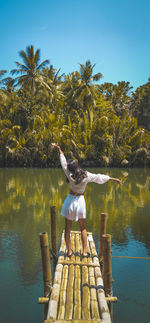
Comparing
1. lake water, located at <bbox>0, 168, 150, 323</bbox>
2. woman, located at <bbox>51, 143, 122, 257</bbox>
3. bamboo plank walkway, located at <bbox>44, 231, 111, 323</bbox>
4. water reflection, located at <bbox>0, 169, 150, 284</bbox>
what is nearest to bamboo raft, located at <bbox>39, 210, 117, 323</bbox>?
bamboo plank walkway, located at <bbox>44, 231, 111, 323</bbox>

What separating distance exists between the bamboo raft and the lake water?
32.9 inches

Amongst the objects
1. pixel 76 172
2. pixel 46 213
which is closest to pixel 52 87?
pixel 46 213

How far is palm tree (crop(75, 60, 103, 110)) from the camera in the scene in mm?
30547

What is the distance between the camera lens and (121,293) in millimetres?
4926

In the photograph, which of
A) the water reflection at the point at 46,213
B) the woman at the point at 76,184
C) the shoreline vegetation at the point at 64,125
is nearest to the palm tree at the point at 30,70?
the shoreline vegetation at the point at 64,125

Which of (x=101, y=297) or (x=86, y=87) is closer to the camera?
(x=101, y=297)

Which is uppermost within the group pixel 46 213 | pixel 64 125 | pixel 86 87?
pixel 86 87

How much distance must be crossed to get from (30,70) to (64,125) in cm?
692

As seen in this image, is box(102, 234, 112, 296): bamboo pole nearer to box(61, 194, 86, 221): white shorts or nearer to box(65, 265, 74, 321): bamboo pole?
box(65, 265, 74, 321): bamboo pole

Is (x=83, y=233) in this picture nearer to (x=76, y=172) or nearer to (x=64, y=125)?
(x=76, y=172)

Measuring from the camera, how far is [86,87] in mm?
30516

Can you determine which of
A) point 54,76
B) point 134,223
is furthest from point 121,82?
point 134,223

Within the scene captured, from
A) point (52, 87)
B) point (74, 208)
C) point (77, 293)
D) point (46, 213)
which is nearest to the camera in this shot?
point (77, 293)

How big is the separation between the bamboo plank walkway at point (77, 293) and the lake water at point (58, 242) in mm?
864
